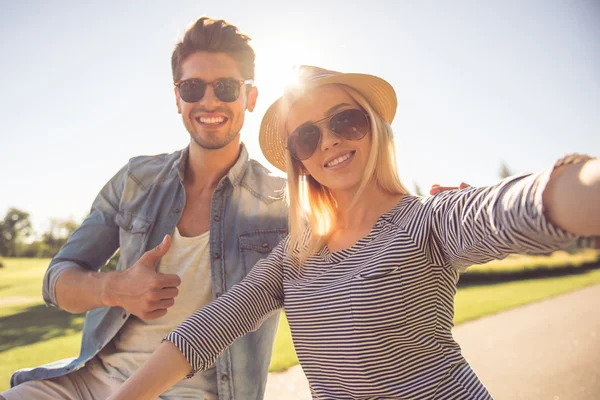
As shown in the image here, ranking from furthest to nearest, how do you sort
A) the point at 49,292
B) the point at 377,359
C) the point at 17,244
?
the point at 17,244 → the point at 49,292 → the point at 377,359

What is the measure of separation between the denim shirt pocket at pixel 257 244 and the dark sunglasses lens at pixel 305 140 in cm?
75

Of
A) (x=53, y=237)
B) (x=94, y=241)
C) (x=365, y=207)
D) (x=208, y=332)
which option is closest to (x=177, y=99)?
(x=94, y=241)

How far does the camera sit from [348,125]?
2016 millimetres

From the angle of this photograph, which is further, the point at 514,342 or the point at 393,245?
the point at 514,342

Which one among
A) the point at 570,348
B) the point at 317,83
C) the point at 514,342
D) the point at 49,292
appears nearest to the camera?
the point at 317,83

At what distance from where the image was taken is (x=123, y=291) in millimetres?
2053

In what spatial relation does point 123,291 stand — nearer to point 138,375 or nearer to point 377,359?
point 138,375

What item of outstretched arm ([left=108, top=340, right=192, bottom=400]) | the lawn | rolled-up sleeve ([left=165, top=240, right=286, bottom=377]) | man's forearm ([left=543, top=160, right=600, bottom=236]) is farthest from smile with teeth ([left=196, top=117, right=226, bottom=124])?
the lawn

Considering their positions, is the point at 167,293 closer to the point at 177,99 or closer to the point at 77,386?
→ the point at 77,386

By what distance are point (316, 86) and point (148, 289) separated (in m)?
1.27

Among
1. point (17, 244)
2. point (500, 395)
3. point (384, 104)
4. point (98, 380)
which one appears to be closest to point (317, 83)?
point (384, 104)

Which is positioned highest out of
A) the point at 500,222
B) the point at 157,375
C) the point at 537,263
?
the point at 500,222

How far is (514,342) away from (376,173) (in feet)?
17.9

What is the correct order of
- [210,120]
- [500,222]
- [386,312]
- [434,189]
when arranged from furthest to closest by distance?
[210,120]
[434,189]
[386,312]
[500,222]
